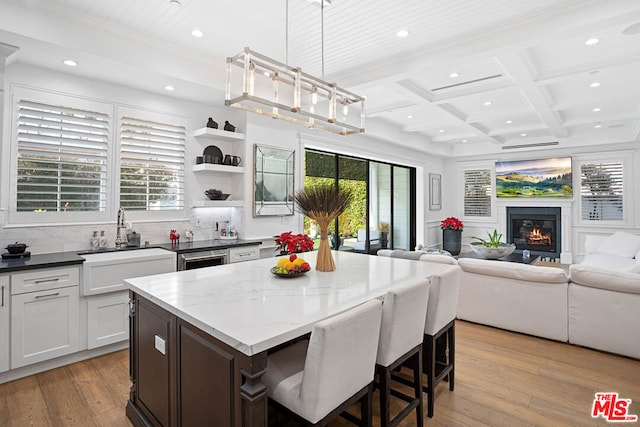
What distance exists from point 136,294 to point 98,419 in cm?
93

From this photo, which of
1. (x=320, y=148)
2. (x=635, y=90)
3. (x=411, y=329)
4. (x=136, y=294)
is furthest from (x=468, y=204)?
(x=136, y=294)

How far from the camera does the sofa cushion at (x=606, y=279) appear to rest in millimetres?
2988

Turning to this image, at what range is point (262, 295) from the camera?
1.85m

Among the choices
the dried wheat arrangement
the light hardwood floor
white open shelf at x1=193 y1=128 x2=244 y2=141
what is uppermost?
white open shelf at x1=193 y1=128 x2=244 y2=141

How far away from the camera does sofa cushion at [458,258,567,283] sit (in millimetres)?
3365

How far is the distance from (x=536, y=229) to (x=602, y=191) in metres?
1.47

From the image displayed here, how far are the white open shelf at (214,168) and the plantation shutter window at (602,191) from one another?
7.54 metres

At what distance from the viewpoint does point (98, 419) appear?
7.36ft

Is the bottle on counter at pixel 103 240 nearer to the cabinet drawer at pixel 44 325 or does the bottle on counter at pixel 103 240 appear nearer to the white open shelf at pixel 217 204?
the cabinet drawer at pixel 44 325

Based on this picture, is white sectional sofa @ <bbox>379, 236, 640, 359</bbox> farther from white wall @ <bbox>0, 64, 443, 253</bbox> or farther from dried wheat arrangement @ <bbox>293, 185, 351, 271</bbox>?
white wall @ <bbox>0, 64, 443, 253</bbox>

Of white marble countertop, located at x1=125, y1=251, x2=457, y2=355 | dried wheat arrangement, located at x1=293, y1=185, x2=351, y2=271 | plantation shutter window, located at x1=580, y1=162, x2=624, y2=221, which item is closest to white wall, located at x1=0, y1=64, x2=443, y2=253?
white marble countertop, located at x1=125, y1=251, x2=457, y2=355

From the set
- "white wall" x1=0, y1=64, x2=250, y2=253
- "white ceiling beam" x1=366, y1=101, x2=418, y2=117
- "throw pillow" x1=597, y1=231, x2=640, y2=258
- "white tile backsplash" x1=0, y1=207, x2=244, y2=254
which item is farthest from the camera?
"throw pillow" x1=597, y1=231, x2=640, y2=258

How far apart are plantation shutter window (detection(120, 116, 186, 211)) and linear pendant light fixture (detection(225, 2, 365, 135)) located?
101 centimetres

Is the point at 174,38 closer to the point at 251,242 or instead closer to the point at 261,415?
the point at 251,242
